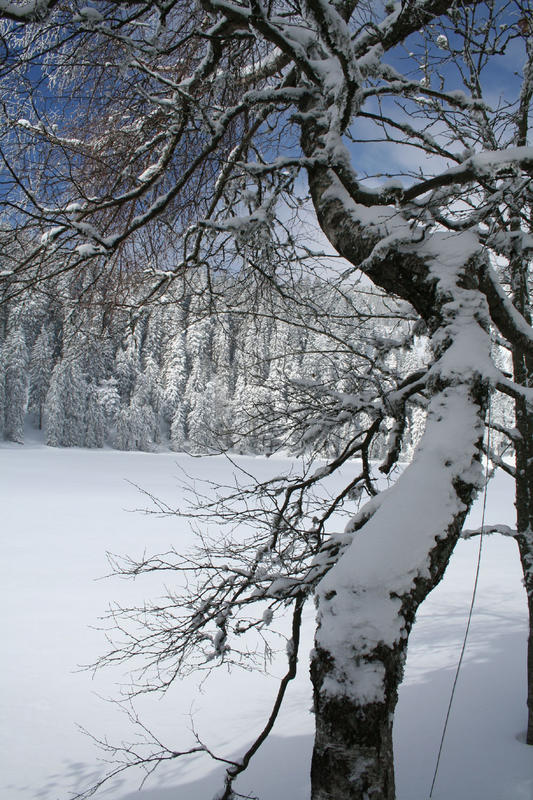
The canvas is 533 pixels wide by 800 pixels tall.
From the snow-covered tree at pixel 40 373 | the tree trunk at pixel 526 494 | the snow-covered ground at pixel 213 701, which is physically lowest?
the snow-covered ground at pixel 213 701

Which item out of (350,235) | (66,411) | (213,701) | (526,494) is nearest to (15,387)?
(66,411)

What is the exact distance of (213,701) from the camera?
22.5 feet

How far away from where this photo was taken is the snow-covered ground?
4.84 meters

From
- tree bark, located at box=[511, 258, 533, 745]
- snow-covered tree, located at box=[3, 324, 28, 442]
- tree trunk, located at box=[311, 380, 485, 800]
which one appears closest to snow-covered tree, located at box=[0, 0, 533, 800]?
tree trunk, located at box=[311, 380, 485, 800]

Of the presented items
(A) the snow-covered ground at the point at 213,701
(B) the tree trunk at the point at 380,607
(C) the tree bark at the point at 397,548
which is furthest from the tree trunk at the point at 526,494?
(B) the tree trunk at the point at 380,607

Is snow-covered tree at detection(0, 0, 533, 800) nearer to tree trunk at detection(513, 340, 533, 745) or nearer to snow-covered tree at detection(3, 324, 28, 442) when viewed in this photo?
tree trunk at detection(513, 340, 533, 745)

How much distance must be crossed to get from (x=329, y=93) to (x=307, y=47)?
12.4 inches

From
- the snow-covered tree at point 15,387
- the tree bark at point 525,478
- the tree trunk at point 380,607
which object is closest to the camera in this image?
the tree trunk at point 380,607

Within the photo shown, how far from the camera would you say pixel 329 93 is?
6.91ft

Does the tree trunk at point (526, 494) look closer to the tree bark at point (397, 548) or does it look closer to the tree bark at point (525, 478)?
the tree bark at point (525, 478)

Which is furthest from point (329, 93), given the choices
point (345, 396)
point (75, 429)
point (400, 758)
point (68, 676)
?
point (75, 429)

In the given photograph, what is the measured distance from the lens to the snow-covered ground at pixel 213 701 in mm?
4843

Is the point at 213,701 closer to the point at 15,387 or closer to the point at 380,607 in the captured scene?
the point at 380,607

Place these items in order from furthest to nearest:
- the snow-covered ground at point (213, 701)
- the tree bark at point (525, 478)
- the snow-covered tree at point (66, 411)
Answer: the snow-covered tree at point (66, 411) → the snow-covered ground at point (213, 701) → the tree bark at point (525, 478)
